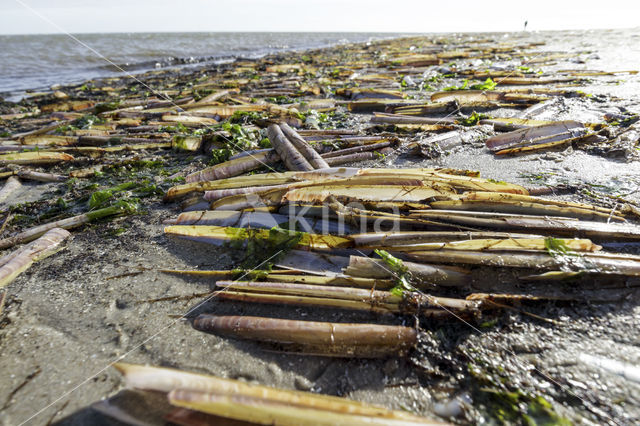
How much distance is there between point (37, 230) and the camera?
3.31 m

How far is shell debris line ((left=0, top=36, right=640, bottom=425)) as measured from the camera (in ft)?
5.36

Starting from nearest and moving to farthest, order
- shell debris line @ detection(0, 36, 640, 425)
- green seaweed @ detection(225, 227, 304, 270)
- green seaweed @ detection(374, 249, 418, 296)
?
shell debris line @ detection(0, 36, 640, 425), green seaweed @ detection(374, 249, 418, 296), green seaweed @ detection(225, 227, 304, 270)

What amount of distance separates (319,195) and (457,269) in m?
1.40

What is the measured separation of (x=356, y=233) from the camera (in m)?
2.82

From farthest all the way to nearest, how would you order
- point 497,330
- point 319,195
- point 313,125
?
point 313,125 → point 319,195 → point 497,330

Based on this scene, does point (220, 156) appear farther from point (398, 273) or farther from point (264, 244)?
point (398, 273)

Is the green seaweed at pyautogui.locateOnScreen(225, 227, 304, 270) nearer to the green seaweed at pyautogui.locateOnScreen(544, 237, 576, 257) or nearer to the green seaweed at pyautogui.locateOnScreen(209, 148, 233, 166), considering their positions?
the green seaweed at pyautogui.locateOnScreen(544, 237, 576, 257)

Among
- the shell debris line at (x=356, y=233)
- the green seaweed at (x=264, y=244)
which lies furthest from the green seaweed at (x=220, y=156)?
the green seaweed at (x=264, y=244)

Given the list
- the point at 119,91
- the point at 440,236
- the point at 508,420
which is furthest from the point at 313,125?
the point at 119,91

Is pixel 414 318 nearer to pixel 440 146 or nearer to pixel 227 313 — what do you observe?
pixel 227 313

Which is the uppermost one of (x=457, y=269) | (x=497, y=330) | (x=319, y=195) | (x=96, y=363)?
(x=319, y=195)

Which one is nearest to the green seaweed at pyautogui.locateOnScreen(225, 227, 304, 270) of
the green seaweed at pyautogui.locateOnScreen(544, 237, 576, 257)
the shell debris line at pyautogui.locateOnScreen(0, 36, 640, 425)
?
the shell debris line at pyautogui.locateOnScreen(0, 36, 640, 425)

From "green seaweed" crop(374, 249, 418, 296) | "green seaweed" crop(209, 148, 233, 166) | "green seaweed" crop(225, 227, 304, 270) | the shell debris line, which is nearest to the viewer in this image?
the shell debris line

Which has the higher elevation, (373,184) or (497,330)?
(373,184)
